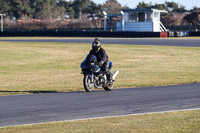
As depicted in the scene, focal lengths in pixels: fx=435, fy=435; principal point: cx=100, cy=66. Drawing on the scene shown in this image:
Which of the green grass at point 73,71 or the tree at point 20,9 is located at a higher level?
the tree at point 20,9

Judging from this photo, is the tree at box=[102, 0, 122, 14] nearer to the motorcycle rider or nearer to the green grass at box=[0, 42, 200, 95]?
the green grass at box=[0, 42, 200, 95]

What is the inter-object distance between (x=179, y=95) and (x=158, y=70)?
33.1 feet

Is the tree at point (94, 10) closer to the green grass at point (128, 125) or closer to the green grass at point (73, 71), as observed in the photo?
the green grass at point (73, 71)

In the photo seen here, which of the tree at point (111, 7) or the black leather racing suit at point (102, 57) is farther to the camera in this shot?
the tree at point (111, 7)

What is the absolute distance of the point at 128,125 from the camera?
25.7ft

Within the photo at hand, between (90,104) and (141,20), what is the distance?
69826 mm

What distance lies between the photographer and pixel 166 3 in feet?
461

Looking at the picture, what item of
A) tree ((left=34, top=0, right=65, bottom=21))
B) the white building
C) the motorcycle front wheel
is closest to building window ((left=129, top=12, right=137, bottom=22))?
the white building

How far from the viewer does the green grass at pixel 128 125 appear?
738 cm

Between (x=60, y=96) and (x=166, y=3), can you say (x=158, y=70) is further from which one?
(x=166, y=3)

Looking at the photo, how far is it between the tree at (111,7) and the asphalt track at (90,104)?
138m

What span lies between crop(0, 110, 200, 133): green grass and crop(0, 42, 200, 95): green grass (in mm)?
5900

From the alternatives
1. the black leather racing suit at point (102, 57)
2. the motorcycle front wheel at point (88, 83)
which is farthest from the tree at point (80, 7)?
the motorcycle front wheel at point (88, 83)

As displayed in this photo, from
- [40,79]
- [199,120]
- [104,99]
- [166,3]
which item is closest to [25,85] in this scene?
[40,79]
